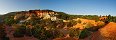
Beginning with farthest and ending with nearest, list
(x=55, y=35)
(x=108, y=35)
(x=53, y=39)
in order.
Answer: (x=55, y=35), (x=53, y=39), (x=108, y=35)

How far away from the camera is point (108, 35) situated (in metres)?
27.8

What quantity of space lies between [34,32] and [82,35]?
25.7 ft

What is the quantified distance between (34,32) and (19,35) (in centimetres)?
262

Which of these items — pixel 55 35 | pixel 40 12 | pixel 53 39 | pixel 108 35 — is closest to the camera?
pixel 108 35

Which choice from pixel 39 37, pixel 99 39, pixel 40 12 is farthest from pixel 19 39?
pixel 40 12

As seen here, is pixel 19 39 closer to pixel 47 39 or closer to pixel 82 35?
pixel 47 39

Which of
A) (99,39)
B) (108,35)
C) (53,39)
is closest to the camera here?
(99,39)

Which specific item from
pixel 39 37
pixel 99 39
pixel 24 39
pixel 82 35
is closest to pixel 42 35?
pixel 39 37

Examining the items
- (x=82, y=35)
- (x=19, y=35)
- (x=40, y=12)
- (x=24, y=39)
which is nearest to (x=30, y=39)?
(x=24, y=39)

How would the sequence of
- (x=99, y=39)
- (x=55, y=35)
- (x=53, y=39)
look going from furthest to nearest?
(x=55, y=35), (x=53, y=39), (x=99, y=39)

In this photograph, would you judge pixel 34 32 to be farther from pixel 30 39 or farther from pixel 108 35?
pixel 108 35

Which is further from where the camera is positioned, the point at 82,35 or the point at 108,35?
the point at 82,35

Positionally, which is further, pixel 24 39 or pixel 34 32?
pixel 34 32

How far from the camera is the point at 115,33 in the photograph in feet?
94.0
